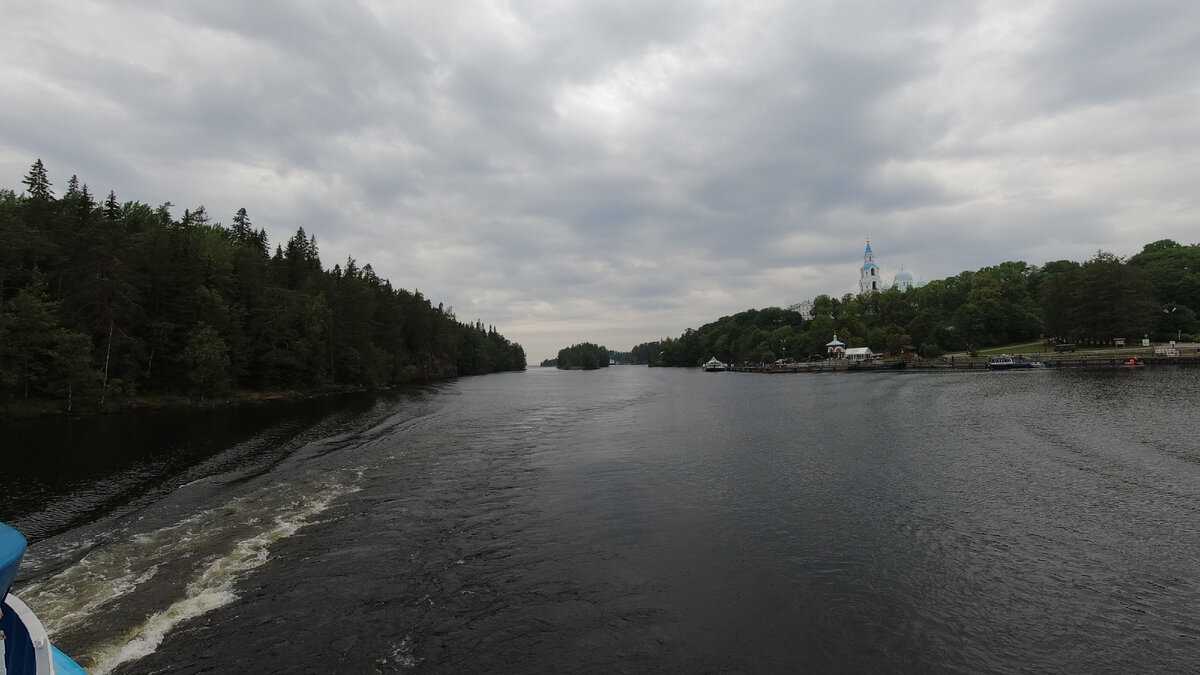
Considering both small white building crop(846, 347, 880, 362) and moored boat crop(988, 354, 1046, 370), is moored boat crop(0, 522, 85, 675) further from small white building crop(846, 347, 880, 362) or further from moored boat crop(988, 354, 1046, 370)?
small white building crop(846, 347, 880, 362)

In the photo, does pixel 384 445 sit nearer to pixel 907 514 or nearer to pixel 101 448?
pixel 101 448

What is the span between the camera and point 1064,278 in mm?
115500

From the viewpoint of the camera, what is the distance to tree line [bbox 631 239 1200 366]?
4107 inches

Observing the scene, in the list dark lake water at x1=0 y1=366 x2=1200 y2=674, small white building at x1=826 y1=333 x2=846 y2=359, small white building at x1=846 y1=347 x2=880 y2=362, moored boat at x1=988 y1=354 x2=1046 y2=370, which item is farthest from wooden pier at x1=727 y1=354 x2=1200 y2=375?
dark lake water at x1=0 y1=366 x2=1200 y2=674

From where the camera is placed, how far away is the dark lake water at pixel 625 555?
33.7 feet

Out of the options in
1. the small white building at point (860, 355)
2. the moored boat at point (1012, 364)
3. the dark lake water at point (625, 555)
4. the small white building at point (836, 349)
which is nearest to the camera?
the dark lake water at point (625, 555)

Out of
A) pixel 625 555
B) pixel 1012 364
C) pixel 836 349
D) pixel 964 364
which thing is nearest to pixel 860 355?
pixel 836 349

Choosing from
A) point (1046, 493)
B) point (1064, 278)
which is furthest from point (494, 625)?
point (1064, 278)

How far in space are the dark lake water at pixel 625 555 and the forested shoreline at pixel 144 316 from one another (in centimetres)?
1963

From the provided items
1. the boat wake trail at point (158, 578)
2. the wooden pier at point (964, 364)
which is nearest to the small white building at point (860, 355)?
the wooden pier at point (964, 364)

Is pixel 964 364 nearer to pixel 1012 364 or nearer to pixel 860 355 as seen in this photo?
pixel 1012 364

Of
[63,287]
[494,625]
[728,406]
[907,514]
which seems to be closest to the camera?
[494,625]

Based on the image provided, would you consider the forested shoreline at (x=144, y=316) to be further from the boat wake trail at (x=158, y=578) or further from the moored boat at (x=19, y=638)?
the moored boat at (x=19, y=638)

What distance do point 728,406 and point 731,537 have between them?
42.2 meters
